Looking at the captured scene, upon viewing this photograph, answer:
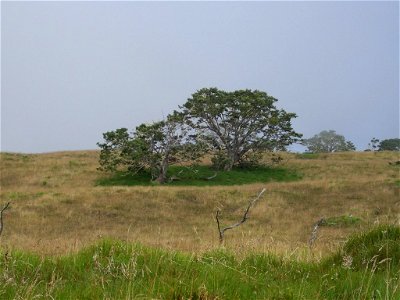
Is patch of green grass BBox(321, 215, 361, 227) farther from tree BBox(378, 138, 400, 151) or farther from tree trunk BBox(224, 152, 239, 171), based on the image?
tree BBox(378, 138, 400, 151)

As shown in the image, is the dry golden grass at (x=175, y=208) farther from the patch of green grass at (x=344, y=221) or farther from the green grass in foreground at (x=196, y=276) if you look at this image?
the green grass in foreground at (x=196, y=276)

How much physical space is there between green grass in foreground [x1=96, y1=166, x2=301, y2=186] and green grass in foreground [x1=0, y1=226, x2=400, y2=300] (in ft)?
110

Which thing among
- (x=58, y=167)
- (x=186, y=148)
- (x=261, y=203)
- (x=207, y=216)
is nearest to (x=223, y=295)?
(x=207, y=216)

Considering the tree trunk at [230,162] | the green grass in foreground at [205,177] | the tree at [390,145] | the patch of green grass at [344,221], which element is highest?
the tree at [390,145]

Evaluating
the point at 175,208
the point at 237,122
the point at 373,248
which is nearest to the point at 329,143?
the point at 237,122

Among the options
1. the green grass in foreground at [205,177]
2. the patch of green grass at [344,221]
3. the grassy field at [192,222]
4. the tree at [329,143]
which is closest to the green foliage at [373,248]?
the grassy field at [192,222]

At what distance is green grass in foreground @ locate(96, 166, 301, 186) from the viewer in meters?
40.1

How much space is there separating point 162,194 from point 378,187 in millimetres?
15320

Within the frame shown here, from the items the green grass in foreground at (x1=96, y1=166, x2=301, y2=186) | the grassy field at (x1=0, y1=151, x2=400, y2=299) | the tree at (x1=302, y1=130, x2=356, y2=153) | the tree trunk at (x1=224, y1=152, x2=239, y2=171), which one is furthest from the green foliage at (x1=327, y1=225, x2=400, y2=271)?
the tree at (x1=302, y1=130, x2=356, y2=153)

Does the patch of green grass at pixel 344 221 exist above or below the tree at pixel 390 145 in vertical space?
below

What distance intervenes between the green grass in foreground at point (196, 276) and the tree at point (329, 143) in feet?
328

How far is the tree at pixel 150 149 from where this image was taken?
40.5 metres

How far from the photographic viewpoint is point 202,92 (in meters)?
48.6

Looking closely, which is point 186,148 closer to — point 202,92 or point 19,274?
point 202,92
